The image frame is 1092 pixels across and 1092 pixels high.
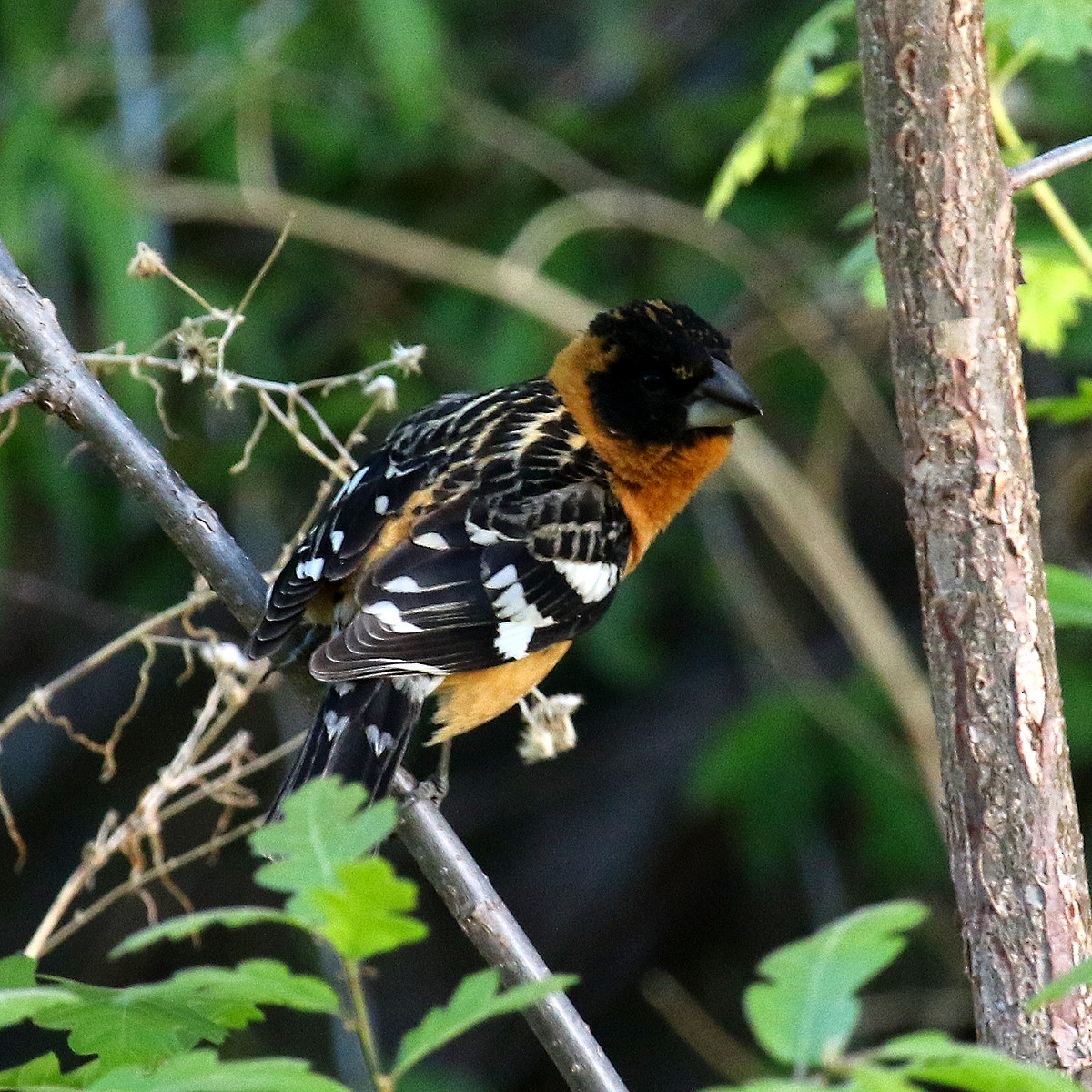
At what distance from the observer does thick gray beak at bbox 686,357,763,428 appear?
2.73m

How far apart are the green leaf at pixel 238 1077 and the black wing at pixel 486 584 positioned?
1.24 m

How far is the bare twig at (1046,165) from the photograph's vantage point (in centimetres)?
152

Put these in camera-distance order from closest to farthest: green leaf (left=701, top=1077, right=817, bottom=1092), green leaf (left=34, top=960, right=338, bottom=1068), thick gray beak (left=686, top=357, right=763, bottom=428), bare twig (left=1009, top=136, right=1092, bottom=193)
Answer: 1. green leaf (left=701, top=1077, right=817, bottom=1092)
2. green leaf (left=34, top=960, right=338, bottom=1068)
3. bare twig (left=1009, top=136, right=1092, bottom=193)
4. thick gray beak (left=686, top=357, right=763, bottom=428)

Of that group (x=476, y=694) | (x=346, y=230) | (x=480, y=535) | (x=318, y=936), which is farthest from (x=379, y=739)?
(x=346, y=230)

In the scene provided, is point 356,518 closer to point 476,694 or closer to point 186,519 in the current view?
point 476,694

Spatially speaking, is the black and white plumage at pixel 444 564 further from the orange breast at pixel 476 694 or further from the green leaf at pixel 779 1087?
the green leaf at pixel 779 1087

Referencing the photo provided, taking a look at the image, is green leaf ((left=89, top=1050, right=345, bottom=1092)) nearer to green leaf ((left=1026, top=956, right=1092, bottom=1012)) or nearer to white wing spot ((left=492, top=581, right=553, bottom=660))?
green leaf ((left=1026, top=956, right=1092, bottom=1012))

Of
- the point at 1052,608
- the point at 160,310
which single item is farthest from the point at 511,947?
the point at 160,310

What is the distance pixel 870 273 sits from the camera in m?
2.25

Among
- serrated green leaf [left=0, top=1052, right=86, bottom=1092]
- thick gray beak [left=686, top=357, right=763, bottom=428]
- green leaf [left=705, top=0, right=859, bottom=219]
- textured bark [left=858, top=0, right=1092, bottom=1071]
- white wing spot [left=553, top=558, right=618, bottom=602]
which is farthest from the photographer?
thick gray beak [left=686, top=357, right=763, bottom=428]

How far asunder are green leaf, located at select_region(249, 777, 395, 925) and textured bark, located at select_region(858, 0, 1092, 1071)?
2.45 feet

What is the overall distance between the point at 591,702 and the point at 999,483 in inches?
149

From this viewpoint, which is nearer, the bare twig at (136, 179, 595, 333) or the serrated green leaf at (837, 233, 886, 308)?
the serrated green leaf at (837, 233, 886, 308)

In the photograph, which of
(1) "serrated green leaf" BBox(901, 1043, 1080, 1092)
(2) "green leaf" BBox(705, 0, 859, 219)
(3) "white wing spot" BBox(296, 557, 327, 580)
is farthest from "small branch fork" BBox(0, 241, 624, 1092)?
(2) "green leaf" BBox(705, 0, 859, 219)
